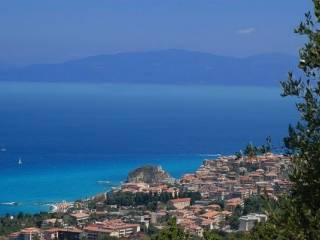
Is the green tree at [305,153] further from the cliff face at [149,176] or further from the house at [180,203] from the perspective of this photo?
the cliff face at [149,176]

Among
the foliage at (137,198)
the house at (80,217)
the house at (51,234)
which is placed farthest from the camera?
the foliage at (137,198)

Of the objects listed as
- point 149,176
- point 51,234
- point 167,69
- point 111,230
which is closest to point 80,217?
point 111,230

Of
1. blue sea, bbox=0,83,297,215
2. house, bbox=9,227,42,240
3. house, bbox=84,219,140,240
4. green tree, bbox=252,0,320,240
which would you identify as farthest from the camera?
blue sea, bbox=0,83,297,215

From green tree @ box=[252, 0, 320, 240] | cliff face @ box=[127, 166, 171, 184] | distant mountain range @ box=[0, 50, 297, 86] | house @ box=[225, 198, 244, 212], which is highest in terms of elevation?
distant mountain range @ box=[0, 50, 297, 86]

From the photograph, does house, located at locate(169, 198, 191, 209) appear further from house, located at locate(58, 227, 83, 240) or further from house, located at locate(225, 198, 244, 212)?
house, located at locate(58, 227, 83, 240)

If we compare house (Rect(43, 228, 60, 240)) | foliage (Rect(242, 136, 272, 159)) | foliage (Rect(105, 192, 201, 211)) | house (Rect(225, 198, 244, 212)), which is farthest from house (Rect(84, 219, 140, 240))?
foliage (Rect(242, 136, 272, 159))

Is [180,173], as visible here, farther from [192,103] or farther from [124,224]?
[192,103]

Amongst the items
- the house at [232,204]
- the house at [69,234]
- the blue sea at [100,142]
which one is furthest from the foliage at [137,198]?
the house at [69,234]
